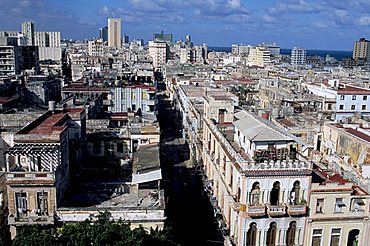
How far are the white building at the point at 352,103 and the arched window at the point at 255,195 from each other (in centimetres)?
4227

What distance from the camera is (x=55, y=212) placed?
30.9 meters

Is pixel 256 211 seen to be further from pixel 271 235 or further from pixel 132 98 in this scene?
pixel 132 98

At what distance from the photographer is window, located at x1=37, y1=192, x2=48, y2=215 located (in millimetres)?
30859

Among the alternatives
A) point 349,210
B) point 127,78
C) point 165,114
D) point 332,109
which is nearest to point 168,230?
point 349,210

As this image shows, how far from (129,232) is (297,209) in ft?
46.4

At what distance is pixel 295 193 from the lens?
34.0 meters

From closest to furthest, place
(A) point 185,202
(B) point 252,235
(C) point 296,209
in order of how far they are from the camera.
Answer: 1. (C) point 296,209
2. (B) point 252,235
3. (A) point 185,202

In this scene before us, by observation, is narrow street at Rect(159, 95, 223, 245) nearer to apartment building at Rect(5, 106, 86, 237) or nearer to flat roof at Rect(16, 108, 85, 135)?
apartment building at Rect(5, 106, 86, 237)

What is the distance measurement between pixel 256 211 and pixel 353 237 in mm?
10251

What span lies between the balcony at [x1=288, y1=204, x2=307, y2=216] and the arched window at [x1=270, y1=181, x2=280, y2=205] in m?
1.23

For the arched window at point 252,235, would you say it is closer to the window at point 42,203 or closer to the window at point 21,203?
the window at point 42,203

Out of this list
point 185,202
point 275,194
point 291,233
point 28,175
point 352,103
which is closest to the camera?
point 28,175

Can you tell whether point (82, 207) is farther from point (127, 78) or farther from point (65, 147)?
point (127, 78)

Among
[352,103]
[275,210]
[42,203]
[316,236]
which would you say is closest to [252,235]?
[275,210]
